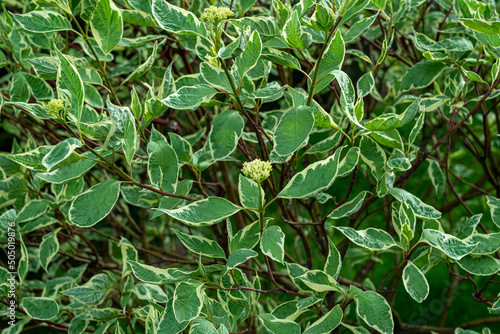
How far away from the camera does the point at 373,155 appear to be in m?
1.00

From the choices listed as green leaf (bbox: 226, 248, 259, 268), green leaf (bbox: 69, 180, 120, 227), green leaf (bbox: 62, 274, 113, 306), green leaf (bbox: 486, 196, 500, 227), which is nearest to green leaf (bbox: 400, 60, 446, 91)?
green leaf (bbox: 486, 196, 500, 227)

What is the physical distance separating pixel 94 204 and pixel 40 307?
451 mm

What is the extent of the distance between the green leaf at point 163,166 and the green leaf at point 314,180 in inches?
9.3

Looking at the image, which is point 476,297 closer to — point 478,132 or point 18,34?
point 18,34

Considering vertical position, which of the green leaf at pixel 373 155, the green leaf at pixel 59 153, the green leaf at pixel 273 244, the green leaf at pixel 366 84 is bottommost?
the green leaf at pixel 273 244

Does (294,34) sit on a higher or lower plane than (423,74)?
higher

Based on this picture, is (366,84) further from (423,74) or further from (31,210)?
(31,210)

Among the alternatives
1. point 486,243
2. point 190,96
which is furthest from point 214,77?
point 486,243

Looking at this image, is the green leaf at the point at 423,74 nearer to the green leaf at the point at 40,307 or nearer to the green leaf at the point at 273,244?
the green leaf at the point at 273,244

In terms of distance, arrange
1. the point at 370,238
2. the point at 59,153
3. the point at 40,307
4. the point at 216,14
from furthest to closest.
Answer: the point at 40,307
the point at 370,238
the point at 216,14
the point at 59,153

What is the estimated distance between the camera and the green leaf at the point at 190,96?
81 cm

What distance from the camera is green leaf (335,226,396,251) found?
87 cm

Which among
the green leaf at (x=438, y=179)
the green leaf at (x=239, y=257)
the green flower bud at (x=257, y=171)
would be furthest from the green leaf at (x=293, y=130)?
the green leaf at (x=438, y=179)

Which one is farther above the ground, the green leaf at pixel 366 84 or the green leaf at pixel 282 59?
the green leaf at pixel 282 59
